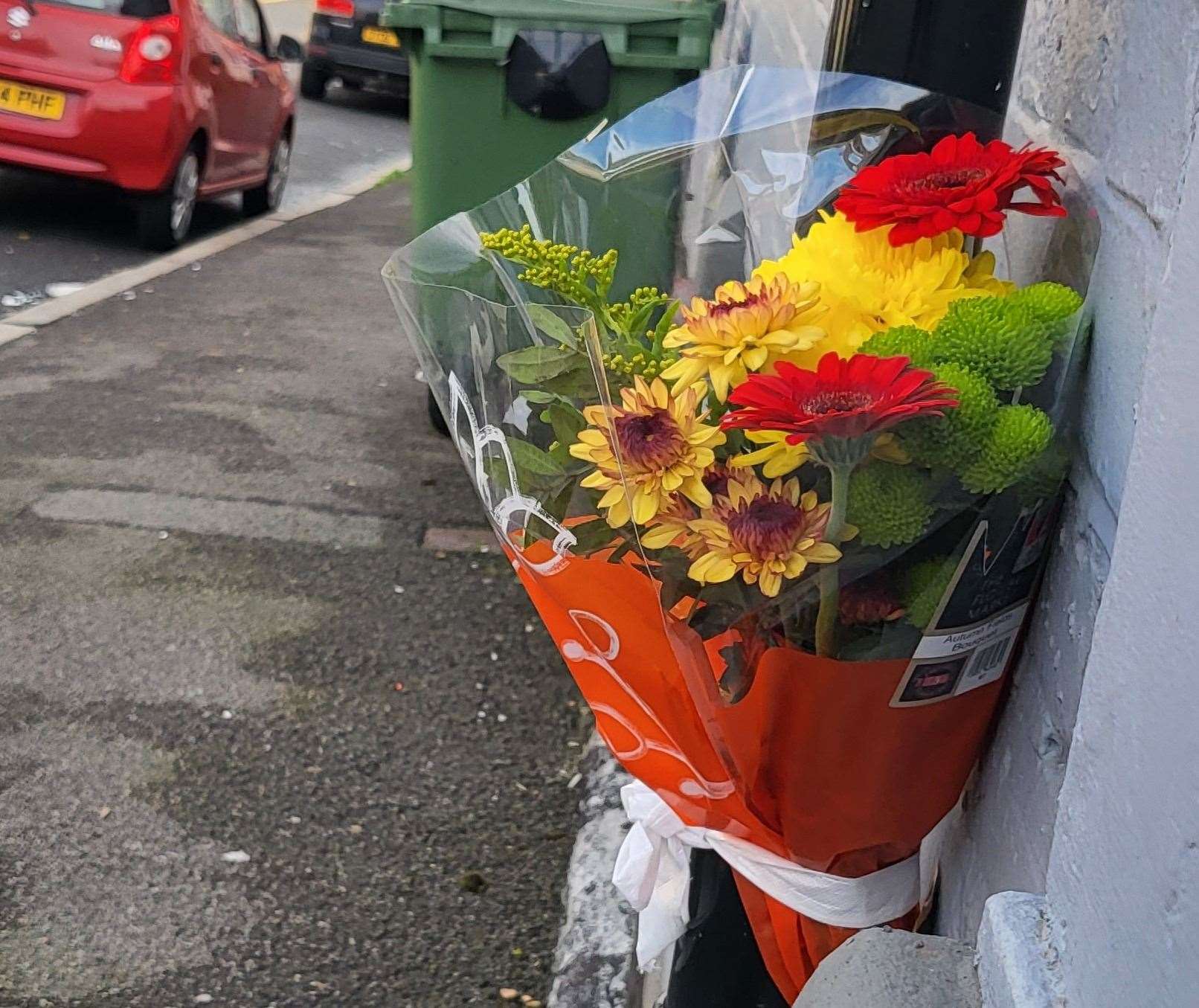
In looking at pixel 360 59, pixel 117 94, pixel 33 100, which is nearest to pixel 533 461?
pixel 117 94

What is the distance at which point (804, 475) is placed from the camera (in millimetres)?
1416

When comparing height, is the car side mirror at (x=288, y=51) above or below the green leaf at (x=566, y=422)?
below

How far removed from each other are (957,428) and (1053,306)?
22 centimetres

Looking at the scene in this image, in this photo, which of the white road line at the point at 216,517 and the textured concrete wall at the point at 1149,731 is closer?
Answer: the textured concrete wall at the point at 1149,731

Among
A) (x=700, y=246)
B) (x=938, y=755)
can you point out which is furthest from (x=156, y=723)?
(x=938, y=755)

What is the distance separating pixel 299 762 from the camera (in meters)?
3.17

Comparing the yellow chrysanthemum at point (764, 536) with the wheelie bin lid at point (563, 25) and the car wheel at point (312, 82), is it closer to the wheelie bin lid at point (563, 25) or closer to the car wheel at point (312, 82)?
the wheelie bin lid at point (563, 25)

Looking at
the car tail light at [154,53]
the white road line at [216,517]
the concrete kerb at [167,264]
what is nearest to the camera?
the white road line at [216,517]

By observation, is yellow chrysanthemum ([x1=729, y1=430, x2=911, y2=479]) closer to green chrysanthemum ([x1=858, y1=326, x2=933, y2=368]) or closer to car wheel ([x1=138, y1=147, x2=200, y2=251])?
green chrysanthemum ([x1=858, y1=326, x2=933, y2=368])

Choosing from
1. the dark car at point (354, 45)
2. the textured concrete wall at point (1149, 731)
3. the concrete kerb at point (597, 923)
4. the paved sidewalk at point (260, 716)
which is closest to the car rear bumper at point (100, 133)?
the paved sidewalk at point (260, 716)

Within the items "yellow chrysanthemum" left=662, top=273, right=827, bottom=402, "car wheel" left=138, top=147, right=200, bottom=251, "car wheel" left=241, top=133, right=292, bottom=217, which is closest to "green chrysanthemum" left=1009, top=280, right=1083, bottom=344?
"yellow chrysanthemum" left=662, top=273, right=827, bottom=402

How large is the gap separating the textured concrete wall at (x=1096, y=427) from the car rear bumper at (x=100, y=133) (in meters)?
6.71

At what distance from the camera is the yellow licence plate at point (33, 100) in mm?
7562

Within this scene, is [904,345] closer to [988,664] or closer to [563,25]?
[988,664]
